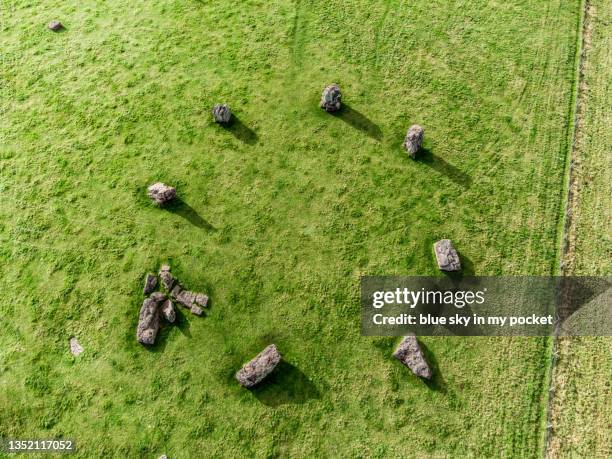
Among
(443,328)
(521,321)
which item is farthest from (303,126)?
(521,321)

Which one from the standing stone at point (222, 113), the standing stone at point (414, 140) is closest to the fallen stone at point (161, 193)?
the standing stone at point (222, 113)

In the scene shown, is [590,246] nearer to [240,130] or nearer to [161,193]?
[240,130]

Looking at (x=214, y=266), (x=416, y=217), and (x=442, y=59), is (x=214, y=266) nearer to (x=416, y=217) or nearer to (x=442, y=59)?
(x=416, y=217)

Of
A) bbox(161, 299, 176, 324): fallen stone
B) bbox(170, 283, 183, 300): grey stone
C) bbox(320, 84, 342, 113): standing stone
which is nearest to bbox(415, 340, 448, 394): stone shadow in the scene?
bbox(161, 299, 176, 324): fallen stone

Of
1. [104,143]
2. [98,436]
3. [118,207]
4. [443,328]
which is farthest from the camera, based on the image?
[104,143]

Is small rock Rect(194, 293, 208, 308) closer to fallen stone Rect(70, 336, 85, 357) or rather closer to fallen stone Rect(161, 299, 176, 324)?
fallen stone Rect(161, 299, 176, 324)

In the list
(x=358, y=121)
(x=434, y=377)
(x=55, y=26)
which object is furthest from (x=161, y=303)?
(x=55, y=26)
